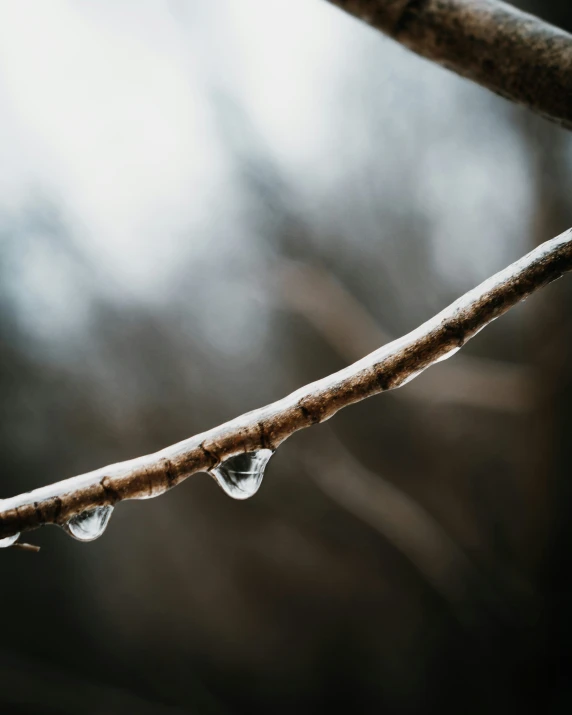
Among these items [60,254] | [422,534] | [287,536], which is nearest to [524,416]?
[422,534]

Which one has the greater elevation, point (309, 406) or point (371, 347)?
point (371, 347)

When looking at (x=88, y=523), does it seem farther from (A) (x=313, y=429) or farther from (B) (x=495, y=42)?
(A) (x=313, y=429)

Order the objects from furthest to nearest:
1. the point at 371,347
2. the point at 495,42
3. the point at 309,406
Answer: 1. the point at 371,347
2. the point at 309,406
3. the point at 495,42

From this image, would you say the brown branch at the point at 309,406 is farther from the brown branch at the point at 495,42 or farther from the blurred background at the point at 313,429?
the blurred background at the point at 313,429

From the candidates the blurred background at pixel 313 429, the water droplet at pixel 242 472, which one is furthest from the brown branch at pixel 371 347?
the water droplet at pixel 242 472

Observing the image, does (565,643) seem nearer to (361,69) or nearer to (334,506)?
(334,506)

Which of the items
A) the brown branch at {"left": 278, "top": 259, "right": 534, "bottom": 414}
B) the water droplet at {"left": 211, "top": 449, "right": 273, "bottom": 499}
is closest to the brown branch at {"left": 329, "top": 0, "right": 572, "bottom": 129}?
the water droplet at {"left": 211, "top": 449, "right": 273, "bottom": 499}

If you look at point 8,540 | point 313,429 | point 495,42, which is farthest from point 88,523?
point 313,429
